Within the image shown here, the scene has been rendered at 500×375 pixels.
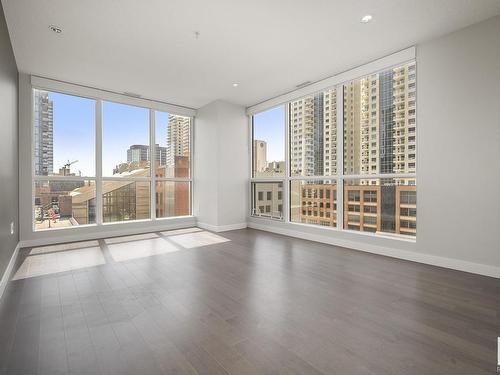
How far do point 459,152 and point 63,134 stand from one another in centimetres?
629

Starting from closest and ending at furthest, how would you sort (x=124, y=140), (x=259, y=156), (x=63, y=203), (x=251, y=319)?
(x=251, y=319) → (x=63, y=203) → (x=124, y=140) → (x=259, y=156)

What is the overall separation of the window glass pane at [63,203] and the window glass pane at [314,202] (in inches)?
159

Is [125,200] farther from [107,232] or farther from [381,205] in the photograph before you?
[381,205]

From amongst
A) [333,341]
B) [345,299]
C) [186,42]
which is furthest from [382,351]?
[186,42]

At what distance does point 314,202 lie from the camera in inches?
193

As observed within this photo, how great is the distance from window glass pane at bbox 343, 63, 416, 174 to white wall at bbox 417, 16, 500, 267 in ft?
0.61

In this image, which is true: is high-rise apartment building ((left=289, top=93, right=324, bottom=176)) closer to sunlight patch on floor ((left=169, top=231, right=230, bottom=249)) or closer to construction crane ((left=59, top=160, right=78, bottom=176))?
sunlight patch on floor ((left=169, top=231, right=230, bottom=249))

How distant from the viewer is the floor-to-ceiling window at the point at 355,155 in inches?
145

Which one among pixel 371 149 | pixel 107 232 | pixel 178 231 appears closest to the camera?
pixel 371 149

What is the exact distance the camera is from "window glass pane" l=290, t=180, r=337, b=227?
4.55 m

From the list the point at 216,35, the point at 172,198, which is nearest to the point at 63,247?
the point at 172,198

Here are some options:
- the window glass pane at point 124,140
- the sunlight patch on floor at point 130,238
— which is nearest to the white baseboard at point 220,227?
the sunlight patch on floor at point 130,238

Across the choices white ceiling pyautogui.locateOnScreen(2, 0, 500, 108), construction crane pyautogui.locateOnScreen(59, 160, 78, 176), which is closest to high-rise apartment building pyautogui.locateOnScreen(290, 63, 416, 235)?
white ceiling pyautogui.locateOnScreen(2, 0, 500, 108)

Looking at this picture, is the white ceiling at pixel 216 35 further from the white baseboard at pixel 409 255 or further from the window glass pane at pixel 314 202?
the white baseboard at pixel 409 255
